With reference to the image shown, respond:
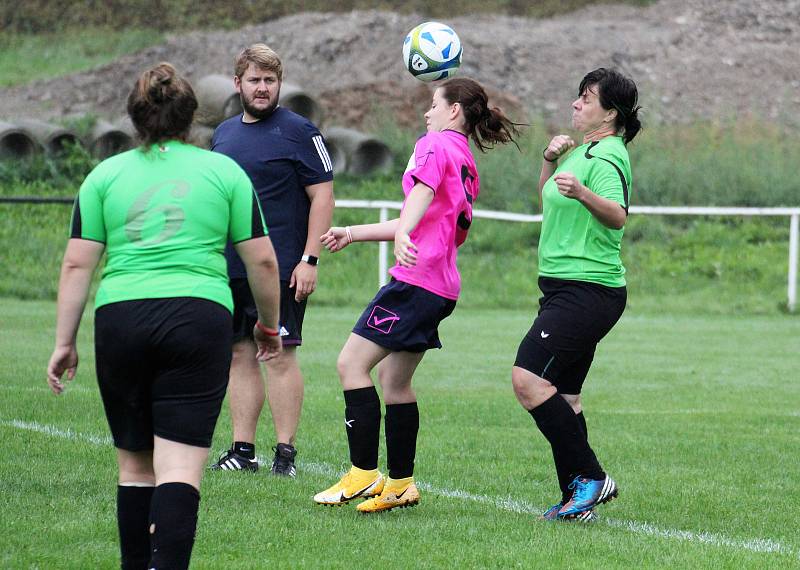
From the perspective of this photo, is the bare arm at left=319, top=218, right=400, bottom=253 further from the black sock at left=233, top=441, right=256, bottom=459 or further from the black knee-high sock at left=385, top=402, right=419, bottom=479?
the black sock at left=233, top=441, right=256, bottom=459

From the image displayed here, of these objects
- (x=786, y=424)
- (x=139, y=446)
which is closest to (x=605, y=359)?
(x=786, y=424)

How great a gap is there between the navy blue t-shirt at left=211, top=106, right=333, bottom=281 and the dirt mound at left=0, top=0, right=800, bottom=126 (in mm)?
20896

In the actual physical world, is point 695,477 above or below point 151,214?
below

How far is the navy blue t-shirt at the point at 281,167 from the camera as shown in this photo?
6.99 meters

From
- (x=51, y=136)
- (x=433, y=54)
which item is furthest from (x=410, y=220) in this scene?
(x=51, y=136)

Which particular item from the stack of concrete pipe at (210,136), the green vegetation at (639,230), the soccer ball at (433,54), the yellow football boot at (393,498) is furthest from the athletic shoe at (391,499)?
the stack of concrete pipe at (210,136)

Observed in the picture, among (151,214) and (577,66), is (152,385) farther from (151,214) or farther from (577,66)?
(577,66)

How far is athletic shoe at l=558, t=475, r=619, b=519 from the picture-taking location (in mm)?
6074

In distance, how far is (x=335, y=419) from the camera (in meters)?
9.22

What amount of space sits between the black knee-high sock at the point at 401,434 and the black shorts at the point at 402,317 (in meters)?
0.35

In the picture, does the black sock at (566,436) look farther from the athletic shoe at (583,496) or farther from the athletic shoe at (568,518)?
the athletic shoe at (568,518)

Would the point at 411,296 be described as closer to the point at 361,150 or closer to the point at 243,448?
the point at 243,448

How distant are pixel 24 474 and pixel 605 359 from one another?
25.4 ft

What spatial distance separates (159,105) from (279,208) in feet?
9.42
